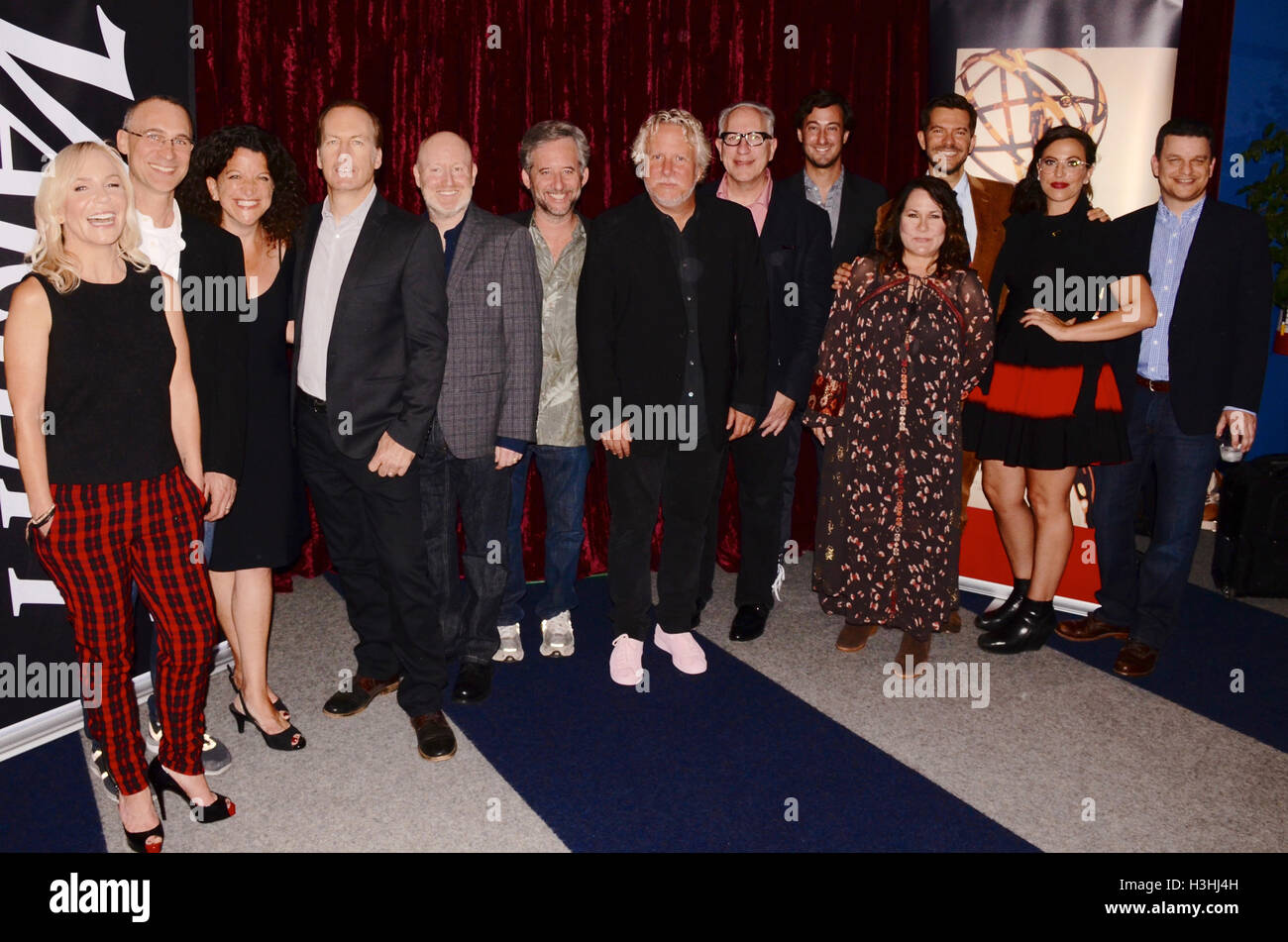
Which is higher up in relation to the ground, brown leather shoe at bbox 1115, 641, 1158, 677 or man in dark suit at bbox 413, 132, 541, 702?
man in dark suit at bbox 413, 132, 541, 702

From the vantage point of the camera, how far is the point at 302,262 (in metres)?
3.03

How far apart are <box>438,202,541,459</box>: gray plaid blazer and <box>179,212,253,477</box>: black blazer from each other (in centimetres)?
61

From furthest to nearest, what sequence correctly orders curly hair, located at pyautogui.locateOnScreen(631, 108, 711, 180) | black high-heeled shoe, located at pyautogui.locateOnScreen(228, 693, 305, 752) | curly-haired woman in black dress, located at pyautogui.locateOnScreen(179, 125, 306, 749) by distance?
1. curly hair, located at pyautogui.locateOnScreen(631, 108, 711, 180)
2. black high-heeled shoe, located at pyautogui.locateOnScreen(228, 693, 305, 752)
3. curly-haired woman in black dress, located at pyautogui.locateOnScreen(179, 125, 306, 749)

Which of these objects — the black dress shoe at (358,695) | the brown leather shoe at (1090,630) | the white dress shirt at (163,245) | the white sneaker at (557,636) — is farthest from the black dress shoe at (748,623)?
the white dress shirt at (163,245)

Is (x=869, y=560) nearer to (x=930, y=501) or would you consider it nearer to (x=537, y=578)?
(x=930, y=501)

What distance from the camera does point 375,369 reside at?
9.58 feet

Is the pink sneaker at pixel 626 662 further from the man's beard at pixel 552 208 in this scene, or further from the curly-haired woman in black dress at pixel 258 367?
the man's beard at pixel 552 208

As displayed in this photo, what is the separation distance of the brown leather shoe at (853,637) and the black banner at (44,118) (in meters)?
2.65

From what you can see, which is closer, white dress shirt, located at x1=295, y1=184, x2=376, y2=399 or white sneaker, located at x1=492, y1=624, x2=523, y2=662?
white dress shirt, located at x1=295, y1=184, x2=376, y2=399

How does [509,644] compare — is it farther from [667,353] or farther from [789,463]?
[789,463]

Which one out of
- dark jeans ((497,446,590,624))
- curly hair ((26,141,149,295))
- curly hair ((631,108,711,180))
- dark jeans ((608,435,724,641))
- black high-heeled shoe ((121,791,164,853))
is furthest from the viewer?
dark jeans ((497,446,590,624))

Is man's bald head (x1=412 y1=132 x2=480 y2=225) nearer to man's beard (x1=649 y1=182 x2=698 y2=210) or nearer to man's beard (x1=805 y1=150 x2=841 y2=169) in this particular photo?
man's beard (x1=649 y1=182 x2=698 y2=210)

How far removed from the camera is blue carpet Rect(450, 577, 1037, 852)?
2.73 metres

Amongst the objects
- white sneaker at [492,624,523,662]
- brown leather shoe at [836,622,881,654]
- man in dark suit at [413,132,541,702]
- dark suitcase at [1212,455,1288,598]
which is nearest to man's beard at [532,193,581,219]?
man in dark suit at [413,132,541,702]
